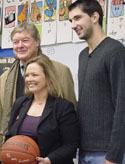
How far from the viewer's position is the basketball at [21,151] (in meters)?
1.56

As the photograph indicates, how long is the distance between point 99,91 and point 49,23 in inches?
53.8

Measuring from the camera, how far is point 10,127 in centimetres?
180

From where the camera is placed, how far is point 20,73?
7.09ft

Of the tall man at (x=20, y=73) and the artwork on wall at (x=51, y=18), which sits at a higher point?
the artwork on wall at (x=51, y=18)

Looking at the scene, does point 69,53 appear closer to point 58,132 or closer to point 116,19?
point 116,19

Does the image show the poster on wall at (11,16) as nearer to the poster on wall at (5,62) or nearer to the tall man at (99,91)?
the poster on wall at (5,62)

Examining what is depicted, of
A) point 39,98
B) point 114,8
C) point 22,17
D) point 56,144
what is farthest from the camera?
point 22,17

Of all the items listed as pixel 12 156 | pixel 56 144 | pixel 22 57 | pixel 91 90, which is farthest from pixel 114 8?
pixel 12 156

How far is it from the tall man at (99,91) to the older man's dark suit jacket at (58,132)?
0.05 meters

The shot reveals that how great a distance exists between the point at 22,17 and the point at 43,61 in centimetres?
128

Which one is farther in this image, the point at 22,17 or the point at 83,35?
the point at 22,17

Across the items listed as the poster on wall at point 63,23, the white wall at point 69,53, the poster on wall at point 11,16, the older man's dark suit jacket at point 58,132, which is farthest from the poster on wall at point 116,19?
the poster on wall at point 11,16

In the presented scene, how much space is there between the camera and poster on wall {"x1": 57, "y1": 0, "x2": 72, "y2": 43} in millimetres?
2561

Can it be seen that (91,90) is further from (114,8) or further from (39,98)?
(114,8)
